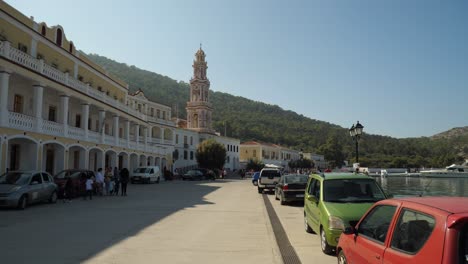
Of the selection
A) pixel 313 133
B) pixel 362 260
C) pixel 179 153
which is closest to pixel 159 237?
pixel 362 260

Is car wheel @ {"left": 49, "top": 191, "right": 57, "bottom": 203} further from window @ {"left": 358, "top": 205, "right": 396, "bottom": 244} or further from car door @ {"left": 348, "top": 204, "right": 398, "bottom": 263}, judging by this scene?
window @ {"left": 358, "top": 205, "right": 396, "bottom": 244}

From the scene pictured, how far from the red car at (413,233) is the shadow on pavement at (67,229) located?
210 inches

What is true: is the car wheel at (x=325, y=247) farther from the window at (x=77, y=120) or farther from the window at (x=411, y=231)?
the window at (x=77, y=120)

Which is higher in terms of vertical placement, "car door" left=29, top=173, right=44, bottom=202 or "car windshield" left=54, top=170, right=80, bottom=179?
"car windshield" left=54, top=170, right=80, bottom=179

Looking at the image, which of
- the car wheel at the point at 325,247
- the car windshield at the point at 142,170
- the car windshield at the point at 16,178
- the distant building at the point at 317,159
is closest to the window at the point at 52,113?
the car windshield at the point at 142,170

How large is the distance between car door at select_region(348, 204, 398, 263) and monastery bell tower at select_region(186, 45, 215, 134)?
80388mm

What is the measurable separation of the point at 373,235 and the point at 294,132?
14613 centimetres

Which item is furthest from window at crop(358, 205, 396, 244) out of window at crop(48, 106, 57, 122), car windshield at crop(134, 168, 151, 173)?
car windshield at crop(134, 168, 151, 173)

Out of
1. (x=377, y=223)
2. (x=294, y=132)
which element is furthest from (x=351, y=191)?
(x=294, y=132)

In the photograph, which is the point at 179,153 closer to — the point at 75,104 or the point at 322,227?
the point at 75,104

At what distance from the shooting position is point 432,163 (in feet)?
461

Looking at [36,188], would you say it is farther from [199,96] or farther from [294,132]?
[294,132]

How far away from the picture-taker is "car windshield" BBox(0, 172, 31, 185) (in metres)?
17.0

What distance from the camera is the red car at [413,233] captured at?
11.6ft
